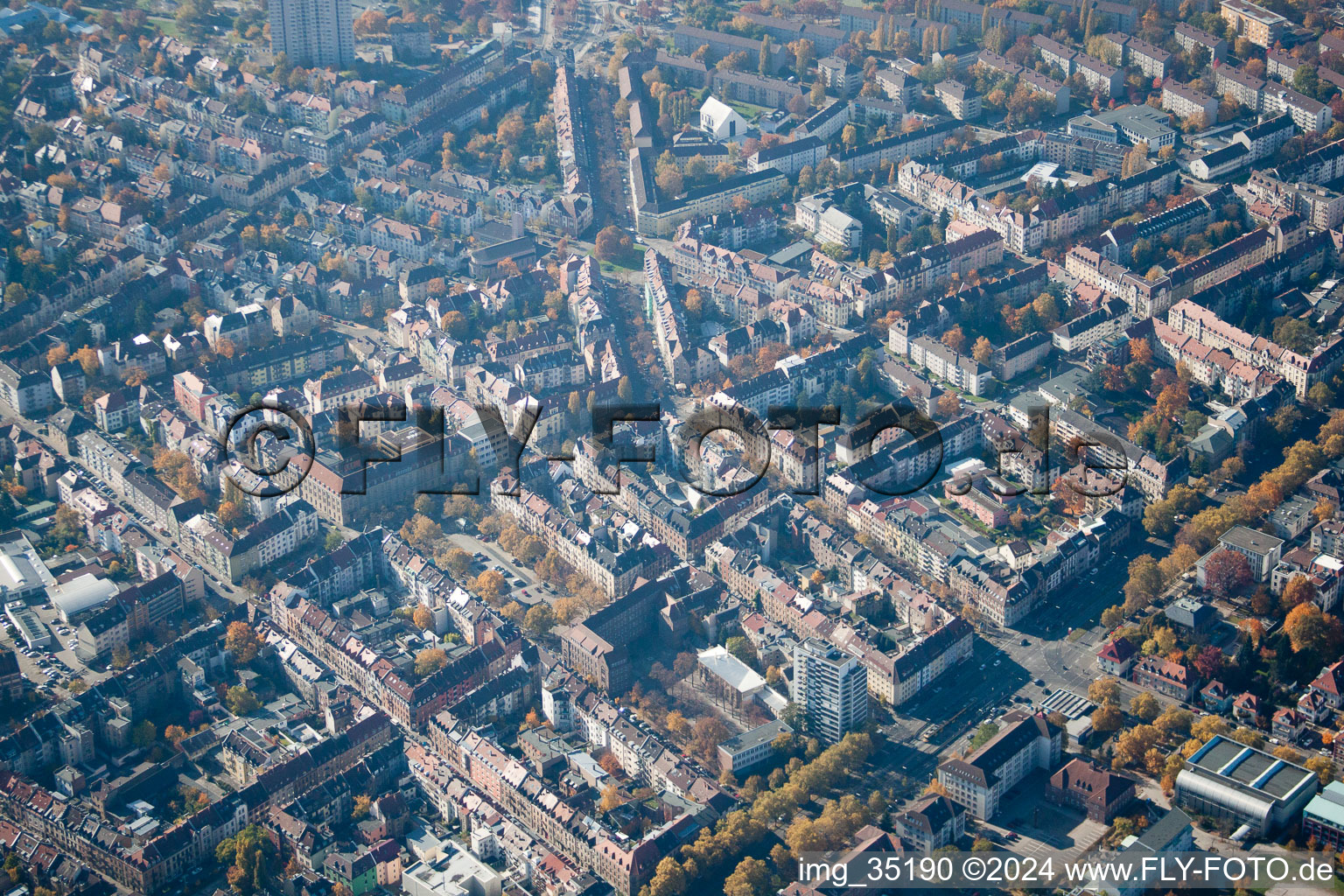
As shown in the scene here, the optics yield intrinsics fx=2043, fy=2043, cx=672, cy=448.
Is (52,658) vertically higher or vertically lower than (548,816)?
lower

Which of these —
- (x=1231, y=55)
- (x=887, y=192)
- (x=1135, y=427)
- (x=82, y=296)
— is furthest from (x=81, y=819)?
(x=1231, y=55)

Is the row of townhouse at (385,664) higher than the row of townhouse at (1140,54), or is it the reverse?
the row of townhouse at (1140,54)

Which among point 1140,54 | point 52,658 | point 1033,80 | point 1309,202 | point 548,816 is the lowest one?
point 52,658

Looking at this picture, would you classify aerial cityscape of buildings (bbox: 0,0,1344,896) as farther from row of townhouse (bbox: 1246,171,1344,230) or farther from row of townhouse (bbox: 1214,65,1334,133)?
row of townhouse (bbox: 1246,171,1344,230)

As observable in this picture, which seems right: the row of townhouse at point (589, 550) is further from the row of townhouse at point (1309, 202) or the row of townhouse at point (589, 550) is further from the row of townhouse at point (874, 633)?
the row of townhouse at point (1309, 202)

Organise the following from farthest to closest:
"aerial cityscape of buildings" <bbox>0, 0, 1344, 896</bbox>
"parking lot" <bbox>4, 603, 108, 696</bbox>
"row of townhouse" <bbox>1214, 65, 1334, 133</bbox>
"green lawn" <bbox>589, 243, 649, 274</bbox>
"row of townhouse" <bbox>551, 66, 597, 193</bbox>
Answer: "row of townhouse" <bbox>1214, 65, 1334, 133</bbox>, "row of townhouse" <bbox>551, 66, 597, 193</bbox>, "green lawn" <bbox>589, 243, 649, 274</bbox>, "parking lot" <bbox>4, 603, 108, 696</bbox>, "aerial cityscape of buildings" <bbox>0, 0, 1344, 896</bbox>

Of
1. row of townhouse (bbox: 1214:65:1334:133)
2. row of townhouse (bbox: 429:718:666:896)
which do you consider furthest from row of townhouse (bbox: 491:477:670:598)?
row of townhouse (bbox: 1214:65:1334:133)

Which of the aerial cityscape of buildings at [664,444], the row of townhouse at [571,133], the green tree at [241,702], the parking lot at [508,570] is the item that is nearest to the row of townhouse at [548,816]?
the aerial cityscape of buildings at [664,444]

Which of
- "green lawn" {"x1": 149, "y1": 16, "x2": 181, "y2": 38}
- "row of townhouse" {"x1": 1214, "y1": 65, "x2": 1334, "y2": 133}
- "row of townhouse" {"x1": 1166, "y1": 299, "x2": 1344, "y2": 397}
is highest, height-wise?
"row of townhouse" {"x1": 1214, "y1": 65, "x2": 1334, "y2": 133}

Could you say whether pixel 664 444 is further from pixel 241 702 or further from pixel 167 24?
pixel 167 24

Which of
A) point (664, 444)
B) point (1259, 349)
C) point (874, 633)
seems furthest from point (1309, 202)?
point (874, 633)

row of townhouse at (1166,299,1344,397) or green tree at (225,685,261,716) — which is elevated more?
row of townhouse at (1166,299,1344,397)

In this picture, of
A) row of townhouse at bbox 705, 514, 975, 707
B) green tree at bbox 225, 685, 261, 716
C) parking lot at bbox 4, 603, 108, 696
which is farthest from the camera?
parking lot at bbox 4, 603, 108, 696
